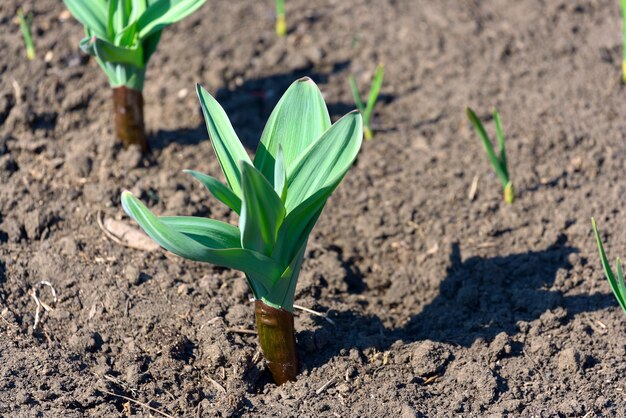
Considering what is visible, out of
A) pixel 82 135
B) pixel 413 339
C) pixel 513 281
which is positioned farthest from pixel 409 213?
pixel 82 135

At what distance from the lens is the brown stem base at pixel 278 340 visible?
2324 millimetres

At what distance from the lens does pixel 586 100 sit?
3783mm

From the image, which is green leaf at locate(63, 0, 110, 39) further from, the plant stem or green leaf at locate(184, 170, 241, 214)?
the plant stem

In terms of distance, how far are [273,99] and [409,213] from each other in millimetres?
917

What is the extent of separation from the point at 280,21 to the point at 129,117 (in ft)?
3.72

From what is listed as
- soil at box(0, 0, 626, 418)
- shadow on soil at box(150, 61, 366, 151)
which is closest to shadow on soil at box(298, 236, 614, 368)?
soil at box(0, 0, 626, 418)

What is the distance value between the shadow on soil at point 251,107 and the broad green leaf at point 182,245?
1497mm

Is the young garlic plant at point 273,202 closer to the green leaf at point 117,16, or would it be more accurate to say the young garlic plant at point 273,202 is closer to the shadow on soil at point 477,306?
the shadow on soil at point 477,306

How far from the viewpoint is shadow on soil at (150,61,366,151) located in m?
3.52

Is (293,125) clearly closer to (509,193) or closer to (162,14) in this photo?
(162,14)

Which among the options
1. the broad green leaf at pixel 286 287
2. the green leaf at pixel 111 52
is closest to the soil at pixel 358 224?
the broad green leaf at pixel 286 287

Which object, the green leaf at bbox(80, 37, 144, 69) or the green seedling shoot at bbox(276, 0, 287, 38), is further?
the green seedling shoot at bbox(276, 0, 287, 38)

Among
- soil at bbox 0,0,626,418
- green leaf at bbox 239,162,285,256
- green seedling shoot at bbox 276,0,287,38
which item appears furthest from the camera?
green seedling shoot at bbox 276,0,287,38

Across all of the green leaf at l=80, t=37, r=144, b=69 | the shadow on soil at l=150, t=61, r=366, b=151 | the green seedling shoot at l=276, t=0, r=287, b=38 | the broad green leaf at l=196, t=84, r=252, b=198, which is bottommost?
the broad green leaf at l=196, t=84, r=252, b=198
